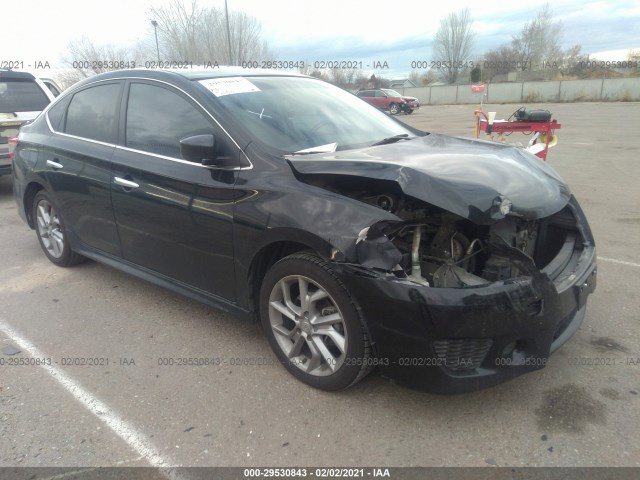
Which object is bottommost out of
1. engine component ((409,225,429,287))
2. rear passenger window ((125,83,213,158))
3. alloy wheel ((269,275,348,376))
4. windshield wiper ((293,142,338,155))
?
alloy wheel ((269,275,348,376))

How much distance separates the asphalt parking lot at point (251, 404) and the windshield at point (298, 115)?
4.54 ft

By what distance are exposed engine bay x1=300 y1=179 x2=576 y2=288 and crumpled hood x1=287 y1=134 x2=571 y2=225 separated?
10 cm

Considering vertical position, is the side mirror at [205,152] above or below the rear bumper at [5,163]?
above

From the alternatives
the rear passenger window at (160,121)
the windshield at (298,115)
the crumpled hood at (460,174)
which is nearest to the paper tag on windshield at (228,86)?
→ the windshield at (298,115)

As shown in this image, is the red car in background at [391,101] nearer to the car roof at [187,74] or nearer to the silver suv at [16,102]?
the silver suv at [16,102]

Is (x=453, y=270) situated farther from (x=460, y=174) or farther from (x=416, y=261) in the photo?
(x=460, y=174)

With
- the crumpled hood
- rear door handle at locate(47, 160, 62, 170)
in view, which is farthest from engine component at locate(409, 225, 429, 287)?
rear door handle at locate(47, 160, 62, 170)

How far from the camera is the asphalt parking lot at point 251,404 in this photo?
228 centimetres

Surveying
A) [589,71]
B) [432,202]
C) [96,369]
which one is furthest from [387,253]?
[589,71]

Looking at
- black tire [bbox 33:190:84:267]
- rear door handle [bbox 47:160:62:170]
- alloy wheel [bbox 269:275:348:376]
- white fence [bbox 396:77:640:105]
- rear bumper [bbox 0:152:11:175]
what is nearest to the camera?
alloy wheel [bbox 269:275:348:376]

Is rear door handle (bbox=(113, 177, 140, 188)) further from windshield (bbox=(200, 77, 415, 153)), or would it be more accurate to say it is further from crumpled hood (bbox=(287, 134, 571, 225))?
crumpled hood (bbox=(287, 134, 571, 225))

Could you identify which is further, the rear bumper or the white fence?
the white fence

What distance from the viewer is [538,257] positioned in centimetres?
317

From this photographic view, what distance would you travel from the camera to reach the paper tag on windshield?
3166mm
